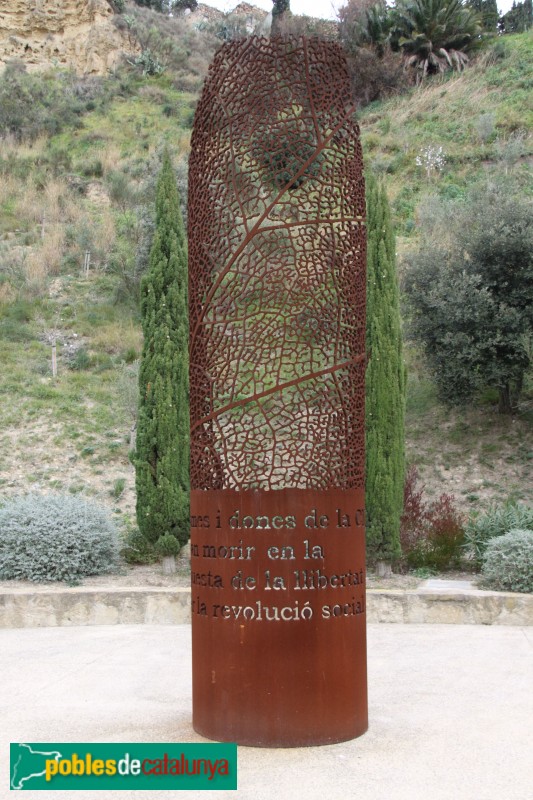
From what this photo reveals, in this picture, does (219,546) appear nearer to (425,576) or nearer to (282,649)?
(282,649)

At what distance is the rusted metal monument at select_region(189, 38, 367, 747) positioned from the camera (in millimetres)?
3982

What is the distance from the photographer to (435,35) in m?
30.6

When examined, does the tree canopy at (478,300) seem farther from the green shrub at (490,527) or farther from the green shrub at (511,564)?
the green shrub at (511,564)

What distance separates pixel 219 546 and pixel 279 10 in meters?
36.7

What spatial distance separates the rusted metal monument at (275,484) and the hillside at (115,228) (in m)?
9.49

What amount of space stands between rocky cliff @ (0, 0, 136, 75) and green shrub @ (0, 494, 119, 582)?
30.8 metres

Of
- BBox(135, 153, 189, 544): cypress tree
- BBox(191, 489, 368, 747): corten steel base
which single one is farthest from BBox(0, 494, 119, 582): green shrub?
BBox(191, 489, 368, 747): corten steel base

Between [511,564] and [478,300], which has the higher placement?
[478,300]

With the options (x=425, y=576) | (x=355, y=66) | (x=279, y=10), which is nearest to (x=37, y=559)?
(x=425, y=576)

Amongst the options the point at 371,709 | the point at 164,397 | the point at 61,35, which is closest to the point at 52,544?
the point at 164,397

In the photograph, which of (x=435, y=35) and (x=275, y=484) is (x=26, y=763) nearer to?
(x=275, y=484)

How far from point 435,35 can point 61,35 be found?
53.7ft

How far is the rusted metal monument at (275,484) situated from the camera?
398cm

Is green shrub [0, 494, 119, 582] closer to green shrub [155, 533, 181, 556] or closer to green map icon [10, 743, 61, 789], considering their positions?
green shrub [155, 533, 181, 556]
